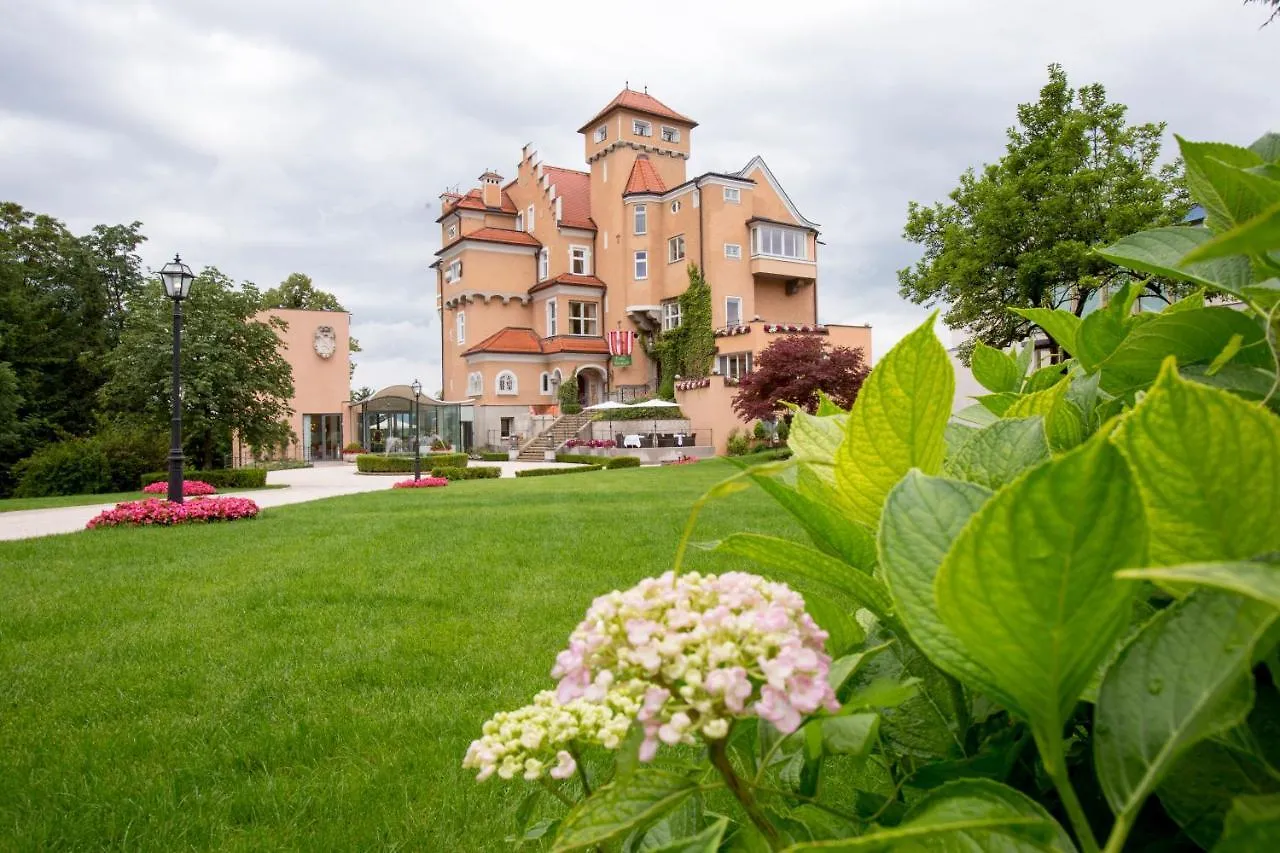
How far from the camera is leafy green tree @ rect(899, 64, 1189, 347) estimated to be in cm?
2119

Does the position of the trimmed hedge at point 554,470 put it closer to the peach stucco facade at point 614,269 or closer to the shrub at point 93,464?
the peach stucco facade at point 614,269

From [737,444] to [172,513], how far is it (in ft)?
67.1

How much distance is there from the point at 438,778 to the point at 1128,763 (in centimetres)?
336

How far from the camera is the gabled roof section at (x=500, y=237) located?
→ 123 feet

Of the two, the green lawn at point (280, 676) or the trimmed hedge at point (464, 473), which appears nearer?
the green lawn at point (280, 676)

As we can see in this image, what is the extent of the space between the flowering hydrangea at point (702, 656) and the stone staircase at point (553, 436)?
32808 mm

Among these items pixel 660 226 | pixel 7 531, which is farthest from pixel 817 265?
pixel 7 531

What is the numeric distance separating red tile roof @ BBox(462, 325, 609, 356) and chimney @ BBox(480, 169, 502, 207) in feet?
25.9

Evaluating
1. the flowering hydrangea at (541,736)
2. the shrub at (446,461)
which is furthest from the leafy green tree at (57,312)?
the flowering hydrangea at (541,736)

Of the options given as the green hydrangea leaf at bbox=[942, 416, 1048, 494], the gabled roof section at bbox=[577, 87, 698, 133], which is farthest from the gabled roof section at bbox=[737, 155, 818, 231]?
the green hydrangea leaf at bbox=[942, 416, 1048, 494]

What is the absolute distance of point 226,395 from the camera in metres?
22.0

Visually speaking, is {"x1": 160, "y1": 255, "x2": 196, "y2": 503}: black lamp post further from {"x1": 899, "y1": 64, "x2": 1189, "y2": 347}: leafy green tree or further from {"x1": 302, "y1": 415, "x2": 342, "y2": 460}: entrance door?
{"x1": 302, "y1": 415, "x2": 342, "y2": 460}: entrance door

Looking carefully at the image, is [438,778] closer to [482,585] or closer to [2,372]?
[482,585]

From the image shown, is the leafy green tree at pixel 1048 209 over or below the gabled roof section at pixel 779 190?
below
